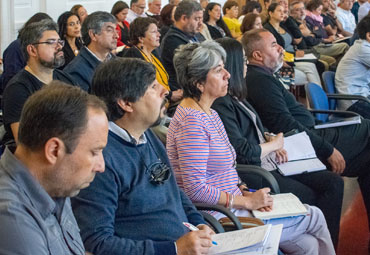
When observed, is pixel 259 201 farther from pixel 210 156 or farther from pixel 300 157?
pixel 300 157

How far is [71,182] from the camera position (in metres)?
1.43

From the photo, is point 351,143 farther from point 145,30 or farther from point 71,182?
point 71,182

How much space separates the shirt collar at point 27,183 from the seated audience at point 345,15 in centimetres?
913

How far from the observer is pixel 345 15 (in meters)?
9.99

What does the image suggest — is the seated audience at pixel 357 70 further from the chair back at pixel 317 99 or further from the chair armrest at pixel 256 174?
the chair armrest at pixel 256 174

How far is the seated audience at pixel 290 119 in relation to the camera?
11.2 ft

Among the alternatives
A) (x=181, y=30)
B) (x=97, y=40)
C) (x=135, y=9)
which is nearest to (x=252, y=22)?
(x=181, y=30)

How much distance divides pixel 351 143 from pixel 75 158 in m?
2.65

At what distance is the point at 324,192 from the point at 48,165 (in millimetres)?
2032

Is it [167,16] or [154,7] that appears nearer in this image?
[167,16]

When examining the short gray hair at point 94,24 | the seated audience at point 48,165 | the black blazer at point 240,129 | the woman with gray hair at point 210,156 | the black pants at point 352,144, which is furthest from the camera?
the short gray hair at point 94,24

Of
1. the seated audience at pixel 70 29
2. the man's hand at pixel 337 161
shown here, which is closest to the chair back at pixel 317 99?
the man's hand at pixel 337 161

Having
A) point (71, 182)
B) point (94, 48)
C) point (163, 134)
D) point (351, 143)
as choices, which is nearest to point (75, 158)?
point (71, 182)

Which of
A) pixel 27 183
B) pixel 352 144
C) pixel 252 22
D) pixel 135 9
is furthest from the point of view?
pixel 135 9
